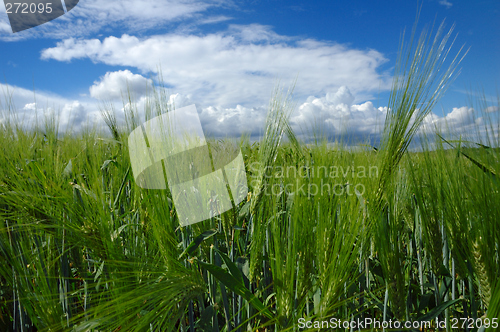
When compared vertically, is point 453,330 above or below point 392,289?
below

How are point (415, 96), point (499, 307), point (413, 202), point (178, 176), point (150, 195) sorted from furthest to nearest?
1. point (413, 202)
2. point (415, 96)
3. point (178, 176)
4. point (150, 195)
5. point (499, 307)

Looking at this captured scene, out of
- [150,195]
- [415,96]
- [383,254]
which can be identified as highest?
[415,96]

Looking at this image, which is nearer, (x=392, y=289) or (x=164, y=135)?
(x=392, y=289)

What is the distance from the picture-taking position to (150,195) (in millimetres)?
873

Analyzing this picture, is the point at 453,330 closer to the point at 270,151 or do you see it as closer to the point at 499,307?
the point at 499,307

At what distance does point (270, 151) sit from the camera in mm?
1233

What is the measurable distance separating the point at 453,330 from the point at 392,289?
452mm

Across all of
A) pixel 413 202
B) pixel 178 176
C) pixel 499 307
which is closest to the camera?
pixel 499 307

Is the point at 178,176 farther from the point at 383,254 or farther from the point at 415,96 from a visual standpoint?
the point at 415,96

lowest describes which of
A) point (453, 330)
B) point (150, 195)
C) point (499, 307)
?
point (453, 330)

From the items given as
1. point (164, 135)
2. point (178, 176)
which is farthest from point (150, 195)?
point (164, 135)

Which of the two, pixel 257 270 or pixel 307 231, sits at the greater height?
pixel 307 231

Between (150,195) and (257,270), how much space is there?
1.65 ft

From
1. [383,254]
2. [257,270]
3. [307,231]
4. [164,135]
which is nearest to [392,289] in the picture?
[383,254]
